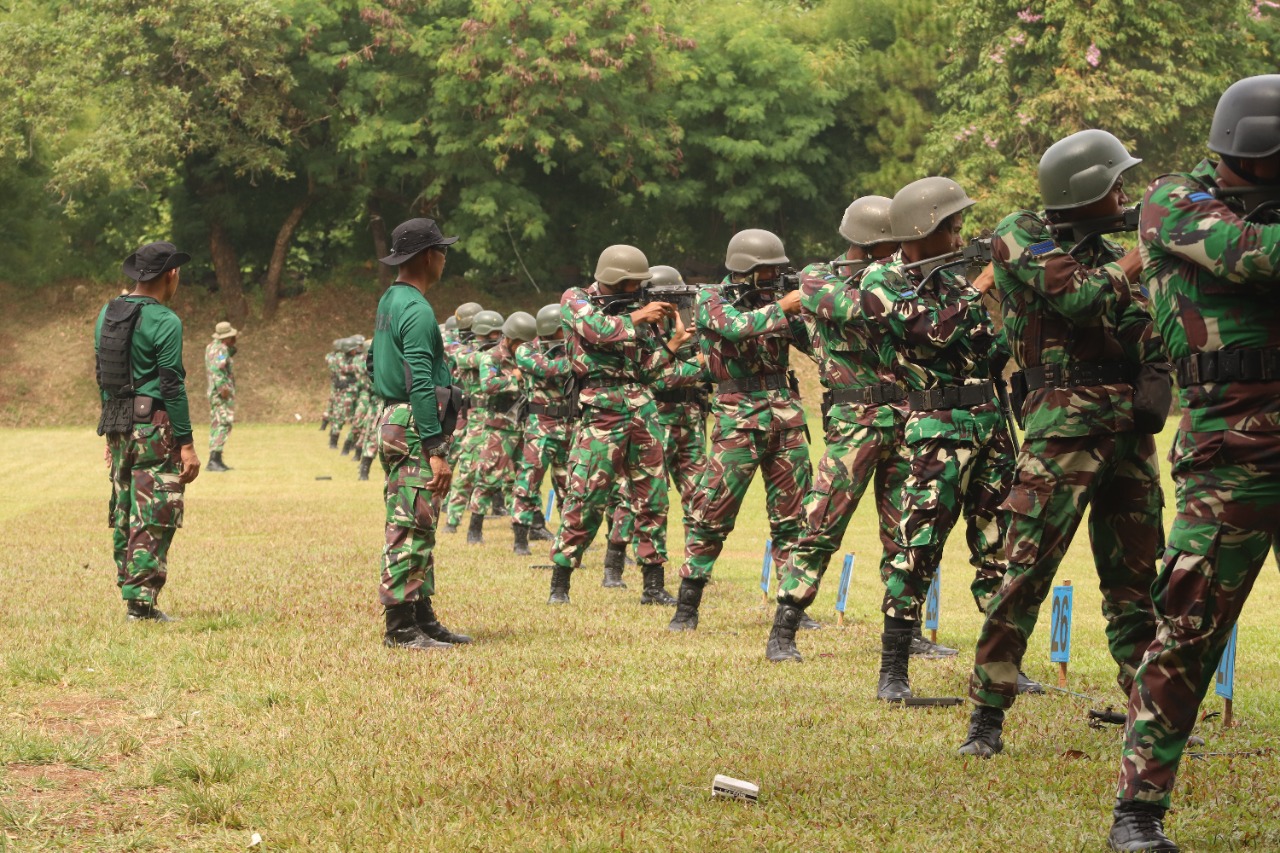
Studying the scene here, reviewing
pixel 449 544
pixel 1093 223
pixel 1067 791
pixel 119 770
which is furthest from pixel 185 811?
pixel 449 544


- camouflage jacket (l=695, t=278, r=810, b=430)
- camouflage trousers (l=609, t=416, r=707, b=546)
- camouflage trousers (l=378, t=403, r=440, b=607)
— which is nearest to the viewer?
camouflage trousers (l=378, t=403, r=440, b=607)

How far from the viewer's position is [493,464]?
16250mm

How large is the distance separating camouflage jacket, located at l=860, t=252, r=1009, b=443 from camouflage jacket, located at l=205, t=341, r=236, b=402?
61.5ft

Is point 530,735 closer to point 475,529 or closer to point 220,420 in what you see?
point 475,529

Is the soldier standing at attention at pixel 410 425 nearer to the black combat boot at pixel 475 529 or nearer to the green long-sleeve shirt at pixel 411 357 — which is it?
the green long-sleeve shirt at pixel 411 357

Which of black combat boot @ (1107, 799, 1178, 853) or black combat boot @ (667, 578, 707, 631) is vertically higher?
black combat boot @ (1107, 799, 1178, 853)

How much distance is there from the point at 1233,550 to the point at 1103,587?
1.52 meters

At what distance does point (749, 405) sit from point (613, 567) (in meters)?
3.19

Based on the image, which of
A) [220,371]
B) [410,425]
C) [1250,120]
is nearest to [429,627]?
[410,425]

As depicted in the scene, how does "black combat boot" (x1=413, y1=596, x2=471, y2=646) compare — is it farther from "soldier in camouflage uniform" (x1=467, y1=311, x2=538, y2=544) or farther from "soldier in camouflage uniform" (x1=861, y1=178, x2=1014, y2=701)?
"soldier in camouflage uniform" (x1=467, y1=311, x2=538, y2=544)

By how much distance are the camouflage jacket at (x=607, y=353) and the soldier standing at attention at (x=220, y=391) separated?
48.0ft

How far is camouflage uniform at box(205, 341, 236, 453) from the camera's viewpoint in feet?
82.3

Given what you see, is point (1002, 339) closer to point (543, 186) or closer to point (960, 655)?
point (960, 655)

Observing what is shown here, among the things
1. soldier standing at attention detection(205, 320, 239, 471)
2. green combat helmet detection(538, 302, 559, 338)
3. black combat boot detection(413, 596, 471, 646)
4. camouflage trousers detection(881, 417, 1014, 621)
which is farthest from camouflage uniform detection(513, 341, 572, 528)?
soldier standing at attention detection(205, 320, 239, 471)
